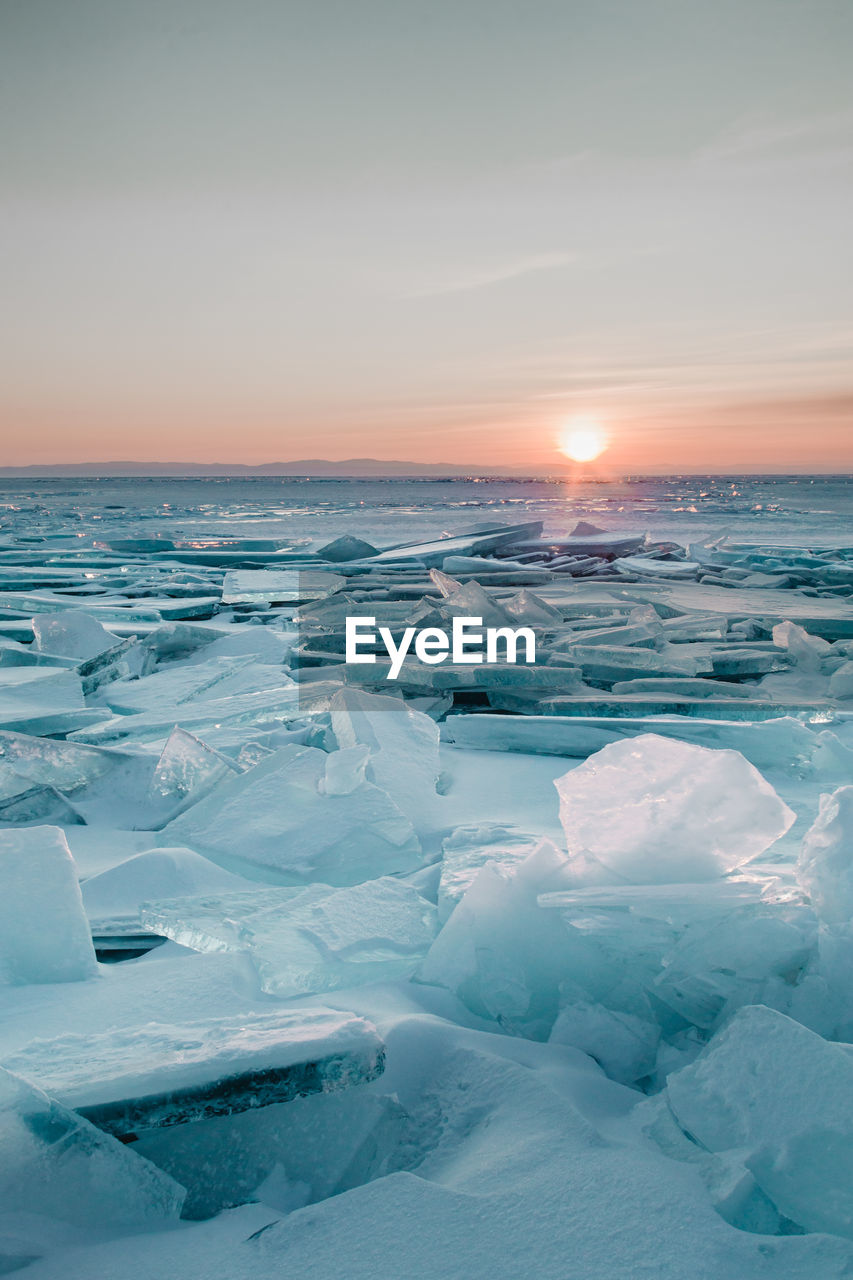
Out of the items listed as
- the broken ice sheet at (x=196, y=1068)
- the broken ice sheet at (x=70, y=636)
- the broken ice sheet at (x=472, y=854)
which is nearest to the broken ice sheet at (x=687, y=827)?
the broken ice sheet at (x=472, y=854)

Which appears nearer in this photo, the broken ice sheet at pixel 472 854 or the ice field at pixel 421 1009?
the ice field at pixel 421 1009

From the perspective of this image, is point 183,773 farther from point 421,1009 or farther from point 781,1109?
point 781,1109

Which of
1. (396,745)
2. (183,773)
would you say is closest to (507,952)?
(396,745)

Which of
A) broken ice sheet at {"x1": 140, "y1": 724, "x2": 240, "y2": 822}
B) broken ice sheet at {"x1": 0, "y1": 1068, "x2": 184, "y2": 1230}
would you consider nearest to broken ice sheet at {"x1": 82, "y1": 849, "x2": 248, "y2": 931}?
broken ice sheet at {"x1": 140, "y1": 724, "x2": 240, "y2": 822}

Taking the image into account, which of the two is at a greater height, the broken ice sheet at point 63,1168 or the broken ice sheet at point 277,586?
the broken ice sheet at point 277,586

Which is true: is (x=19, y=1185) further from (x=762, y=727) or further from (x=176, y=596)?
(x=176, y=596)

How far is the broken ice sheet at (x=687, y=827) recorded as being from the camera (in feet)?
4.23

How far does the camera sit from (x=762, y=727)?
260 cm

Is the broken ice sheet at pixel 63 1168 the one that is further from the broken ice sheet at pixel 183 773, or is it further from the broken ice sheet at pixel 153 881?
the broken ice sheet at pixel 183 773

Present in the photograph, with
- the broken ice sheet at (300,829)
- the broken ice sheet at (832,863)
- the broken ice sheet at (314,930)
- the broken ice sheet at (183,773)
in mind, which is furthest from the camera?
the broken ice sheet at (183,773)

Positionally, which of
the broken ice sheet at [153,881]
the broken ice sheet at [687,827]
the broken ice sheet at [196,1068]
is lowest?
the broken ice sheet at [153,881]

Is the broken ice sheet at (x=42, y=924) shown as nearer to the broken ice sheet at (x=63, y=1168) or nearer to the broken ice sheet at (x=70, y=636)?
the broken ice sheet at (x=63, y=1168)

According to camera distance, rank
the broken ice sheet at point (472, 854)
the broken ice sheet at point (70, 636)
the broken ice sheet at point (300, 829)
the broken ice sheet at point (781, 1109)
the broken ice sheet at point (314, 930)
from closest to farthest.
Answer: the broken ice sheet at point (781, 1109) < the broken ice sheet at point (314, 930) < the broken ice sheet at point (472, 854) < the broken ice sheet at point (300, 829) < the broken ice sheet at point (70, 636)

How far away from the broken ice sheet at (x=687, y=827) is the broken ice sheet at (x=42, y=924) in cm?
84
